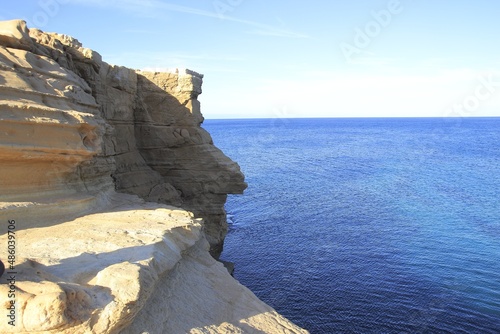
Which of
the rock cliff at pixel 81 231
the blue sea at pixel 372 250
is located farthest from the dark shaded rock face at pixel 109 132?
the blue sea at pixel 372 250

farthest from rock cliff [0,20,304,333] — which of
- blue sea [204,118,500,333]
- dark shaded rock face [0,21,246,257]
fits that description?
blue sea [204,118,500,333]

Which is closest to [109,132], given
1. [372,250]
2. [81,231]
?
[81,231]

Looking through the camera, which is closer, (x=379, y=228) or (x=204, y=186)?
(x=204, y=186)

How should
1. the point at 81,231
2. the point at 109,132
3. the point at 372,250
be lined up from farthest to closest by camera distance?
1. the point at 372,250
2. the point at 109,132
3. the point at 81,231

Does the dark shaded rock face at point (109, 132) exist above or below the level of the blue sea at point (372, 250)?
above

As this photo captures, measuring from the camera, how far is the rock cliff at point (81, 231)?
6957 mm

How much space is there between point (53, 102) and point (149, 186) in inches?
336

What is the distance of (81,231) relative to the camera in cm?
1014

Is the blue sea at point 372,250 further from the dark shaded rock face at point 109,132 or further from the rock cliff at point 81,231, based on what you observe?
the rock cliff at point 81,231

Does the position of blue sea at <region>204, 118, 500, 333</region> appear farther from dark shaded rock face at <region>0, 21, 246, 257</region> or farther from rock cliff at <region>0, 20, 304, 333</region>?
rock cliff at <region>0, 20, 304, 333</region>

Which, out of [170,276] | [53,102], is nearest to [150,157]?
[53,102]

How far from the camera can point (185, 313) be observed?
940 cm

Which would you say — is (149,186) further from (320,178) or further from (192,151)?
(320,178)

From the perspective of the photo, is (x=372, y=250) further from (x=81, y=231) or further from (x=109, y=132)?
(x=81, y=231)
